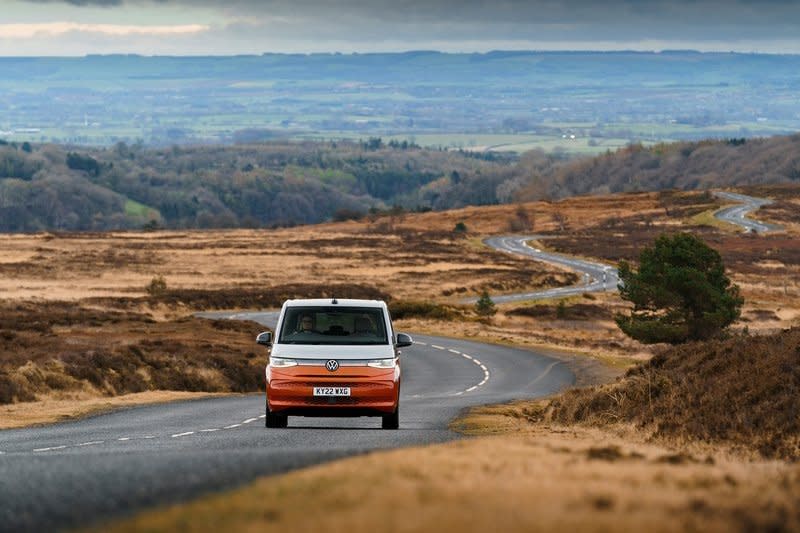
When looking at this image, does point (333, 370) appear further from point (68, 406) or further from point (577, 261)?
point (577, 261)

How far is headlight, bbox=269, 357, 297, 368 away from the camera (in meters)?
19.8

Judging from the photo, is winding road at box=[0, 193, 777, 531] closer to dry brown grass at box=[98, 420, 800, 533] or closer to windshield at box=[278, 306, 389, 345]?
dry brown grass at box=[98, 420, 800, 533]

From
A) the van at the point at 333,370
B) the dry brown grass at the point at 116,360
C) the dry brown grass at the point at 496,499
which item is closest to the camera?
the dry brown grass at the point at 496,499

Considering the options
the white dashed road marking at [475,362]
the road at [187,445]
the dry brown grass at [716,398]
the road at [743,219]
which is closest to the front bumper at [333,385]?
the road at [187,445]

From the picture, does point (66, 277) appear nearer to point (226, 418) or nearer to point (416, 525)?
point (226, 418)

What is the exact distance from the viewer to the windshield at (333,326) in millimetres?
20281

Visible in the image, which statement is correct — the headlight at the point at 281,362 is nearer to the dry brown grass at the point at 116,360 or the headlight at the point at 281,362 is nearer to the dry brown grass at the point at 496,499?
the dry brown grass at the point at 496,499

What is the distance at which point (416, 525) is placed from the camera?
24.4ft

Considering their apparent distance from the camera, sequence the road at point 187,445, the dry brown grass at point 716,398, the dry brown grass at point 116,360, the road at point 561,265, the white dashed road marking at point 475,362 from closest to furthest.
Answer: the road at point 187,445 < the dry brown grass at point 716,398 < the dry brown grass at point 116,360 < the white dashed road marking at point 475,362 < the road at point 561,265

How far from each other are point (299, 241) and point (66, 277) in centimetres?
5329

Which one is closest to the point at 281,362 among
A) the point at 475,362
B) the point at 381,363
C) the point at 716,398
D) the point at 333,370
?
the point at 333,370

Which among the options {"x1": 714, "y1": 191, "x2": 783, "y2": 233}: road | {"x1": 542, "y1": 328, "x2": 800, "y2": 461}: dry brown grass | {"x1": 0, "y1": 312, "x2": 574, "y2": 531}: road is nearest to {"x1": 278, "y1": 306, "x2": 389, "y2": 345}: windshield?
{"x1": 0, "y1": 312, "x2": 574, "y2": 531}: road

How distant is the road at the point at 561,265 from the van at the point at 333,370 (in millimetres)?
70526

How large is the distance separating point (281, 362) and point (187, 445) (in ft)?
6.72
